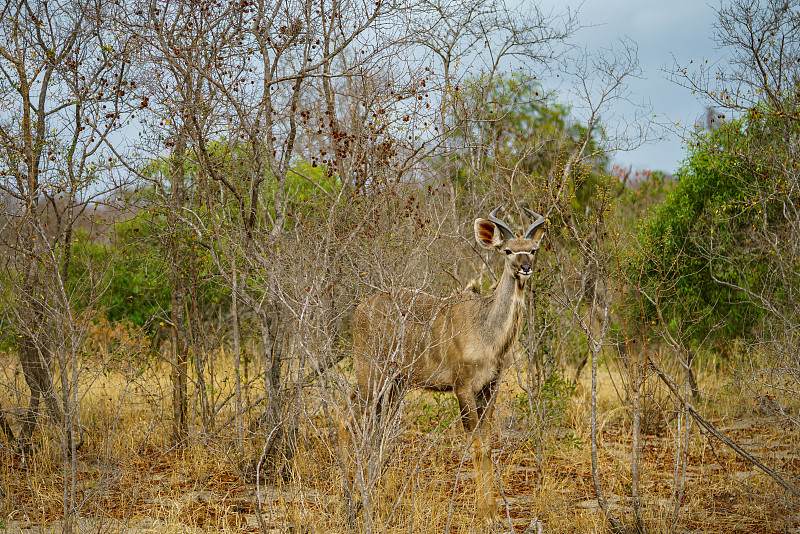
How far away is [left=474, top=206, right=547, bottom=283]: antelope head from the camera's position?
21.1ft

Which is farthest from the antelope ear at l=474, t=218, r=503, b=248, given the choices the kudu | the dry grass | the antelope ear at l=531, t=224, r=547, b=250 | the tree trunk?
the tree trunk

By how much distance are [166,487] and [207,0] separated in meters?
4.62

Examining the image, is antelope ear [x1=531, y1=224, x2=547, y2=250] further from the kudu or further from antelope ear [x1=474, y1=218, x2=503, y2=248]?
antelope ear [x1=474, y1=218, x2=503, y2=248]

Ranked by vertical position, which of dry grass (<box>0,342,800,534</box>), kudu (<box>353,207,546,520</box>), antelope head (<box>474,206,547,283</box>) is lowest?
dry grass (<box>0,342,800,534</box>)

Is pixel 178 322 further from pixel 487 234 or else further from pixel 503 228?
pixel 503 228

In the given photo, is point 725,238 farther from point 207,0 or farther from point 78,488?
point 78,488

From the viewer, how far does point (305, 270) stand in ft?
18.1

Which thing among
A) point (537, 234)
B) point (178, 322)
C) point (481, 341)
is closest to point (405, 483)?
point (481, 341)

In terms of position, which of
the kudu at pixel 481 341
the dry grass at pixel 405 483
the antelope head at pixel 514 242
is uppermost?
the antelope head at pixel 514 242

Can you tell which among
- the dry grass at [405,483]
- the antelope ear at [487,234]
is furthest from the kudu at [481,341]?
the dry grass at [405,483]

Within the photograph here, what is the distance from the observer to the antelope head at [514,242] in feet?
21.1

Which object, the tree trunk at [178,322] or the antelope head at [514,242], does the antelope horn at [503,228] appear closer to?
the antelope head at [514,242]

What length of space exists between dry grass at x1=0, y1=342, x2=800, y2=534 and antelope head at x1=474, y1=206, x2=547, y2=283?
1.38 m

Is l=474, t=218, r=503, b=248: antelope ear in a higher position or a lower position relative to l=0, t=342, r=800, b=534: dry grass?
higher
